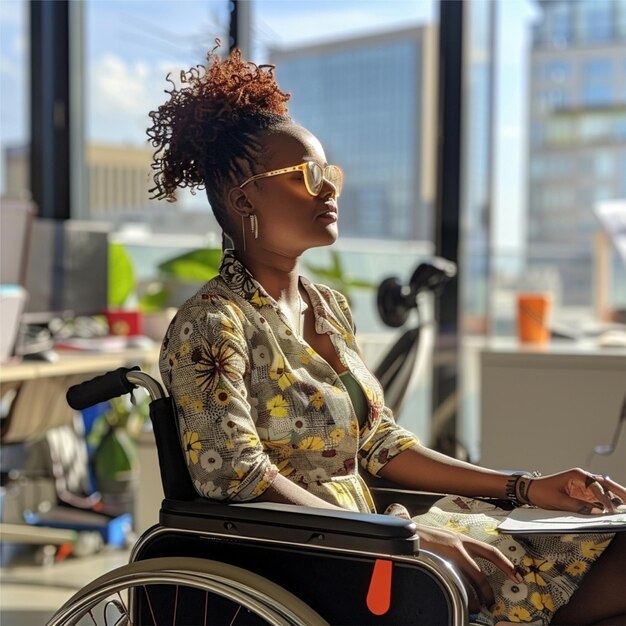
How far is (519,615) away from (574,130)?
8.24 ft

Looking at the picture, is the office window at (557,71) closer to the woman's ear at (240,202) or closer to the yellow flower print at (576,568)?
the woman's ear at (240,202)

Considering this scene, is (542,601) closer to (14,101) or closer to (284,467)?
(284,467)

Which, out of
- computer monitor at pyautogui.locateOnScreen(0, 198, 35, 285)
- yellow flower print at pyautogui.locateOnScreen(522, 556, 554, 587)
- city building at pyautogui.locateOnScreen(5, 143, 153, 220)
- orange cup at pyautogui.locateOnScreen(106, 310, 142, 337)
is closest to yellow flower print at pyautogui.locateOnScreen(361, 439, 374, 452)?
yellow flower print at pyautogui.locateOnScreen(522, 556, 554, 587)

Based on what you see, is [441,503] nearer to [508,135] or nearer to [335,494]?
[335,494]

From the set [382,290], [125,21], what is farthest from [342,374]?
[125,21]

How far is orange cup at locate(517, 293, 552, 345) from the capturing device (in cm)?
306

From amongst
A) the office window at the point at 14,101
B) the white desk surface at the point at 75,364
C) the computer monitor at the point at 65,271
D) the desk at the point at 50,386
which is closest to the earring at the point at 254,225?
the white desk surface at the point at 75,364

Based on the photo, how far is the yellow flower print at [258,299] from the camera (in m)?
1.42

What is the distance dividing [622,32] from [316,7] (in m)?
1.20

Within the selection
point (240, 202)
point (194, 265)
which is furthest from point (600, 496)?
point (194, 265)

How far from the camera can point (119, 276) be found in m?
3.89

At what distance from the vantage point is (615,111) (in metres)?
3.45

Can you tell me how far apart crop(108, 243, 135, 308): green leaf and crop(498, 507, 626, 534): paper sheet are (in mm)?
2664

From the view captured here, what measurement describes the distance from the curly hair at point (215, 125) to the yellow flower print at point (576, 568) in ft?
2.30
